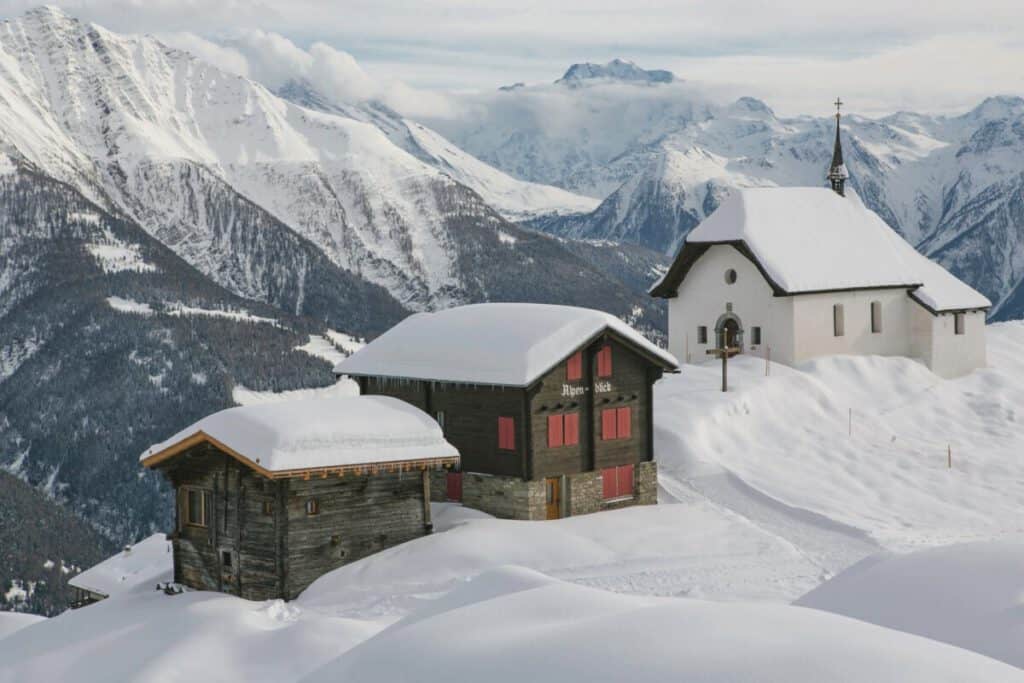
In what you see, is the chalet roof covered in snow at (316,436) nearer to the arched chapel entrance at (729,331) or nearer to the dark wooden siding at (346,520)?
the dark wooden siding at (346,520)

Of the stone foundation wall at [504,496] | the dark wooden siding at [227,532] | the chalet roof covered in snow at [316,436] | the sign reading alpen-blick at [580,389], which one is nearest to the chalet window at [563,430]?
the sign reading alpen-blick at [580,389]

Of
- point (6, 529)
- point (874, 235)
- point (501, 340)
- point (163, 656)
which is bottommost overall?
point (6, 529)

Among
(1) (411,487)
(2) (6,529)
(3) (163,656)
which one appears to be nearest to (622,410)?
(1) (411,487)

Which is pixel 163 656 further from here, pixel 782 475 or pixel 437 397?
pixel 782 475

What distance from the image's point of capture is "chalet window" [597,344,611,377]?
1734 inches

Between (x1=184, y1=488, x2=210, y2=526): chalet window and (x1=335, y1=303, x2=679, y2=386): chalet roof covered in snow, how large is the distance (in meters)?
8.27

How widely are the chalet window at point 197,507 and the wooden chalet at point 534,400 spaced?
8.10 meters

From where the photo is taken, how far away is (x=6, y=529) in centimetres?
16400

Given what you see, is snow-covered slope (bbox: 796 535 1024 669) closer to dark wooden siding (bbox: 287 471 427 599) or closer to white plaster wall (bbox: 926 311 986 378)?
dark wooden siding (bbox: 287 471 427 599)

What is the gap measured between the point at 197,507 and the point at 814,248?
3347cm

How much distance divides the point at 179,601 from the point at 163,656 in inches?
242

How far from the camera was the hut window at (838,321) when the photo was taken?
201ft

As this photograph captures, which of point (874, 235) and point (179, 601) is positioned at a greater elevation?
point (874, 235)

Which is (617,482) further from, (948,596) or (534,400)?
(948,596)
